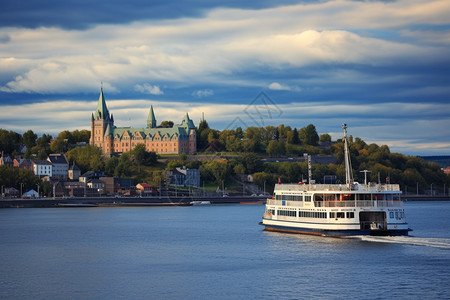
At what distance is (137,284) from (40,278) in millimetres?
8238

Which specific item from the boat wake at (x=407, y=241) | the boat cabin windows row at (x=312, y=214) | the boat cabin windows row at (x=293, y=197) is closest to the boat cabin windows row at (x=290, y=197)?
the boat cabin windows row at (x=293, y=197)

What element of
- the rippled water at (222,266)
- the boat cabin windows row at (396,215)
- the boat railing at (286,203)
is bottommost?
the rippled water at (222,266)

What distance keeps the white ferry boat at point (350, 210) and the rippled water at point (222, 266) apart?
52.2 inches

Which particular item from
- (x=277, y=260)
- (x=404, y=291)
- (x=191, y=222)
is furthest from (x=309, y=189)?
(x=191, y=222)

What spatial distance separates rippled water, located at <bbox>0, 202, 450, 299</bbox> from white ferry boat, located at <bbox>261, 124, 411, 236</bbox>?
1.33 metres

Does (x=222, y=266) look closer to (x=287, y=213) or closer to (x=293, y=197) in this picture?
(x=293, y=197)

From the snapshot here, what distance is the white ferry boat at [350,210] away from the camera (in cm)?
7419

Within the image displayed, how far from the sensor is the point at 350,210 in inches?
2936

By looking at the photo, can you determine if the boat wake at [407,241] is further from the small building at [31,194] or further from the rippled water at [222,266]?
the small building at [31,194]

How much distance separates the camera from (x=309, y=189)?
81.4 metres

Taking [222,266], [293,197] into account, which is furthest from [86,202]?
[222,266]

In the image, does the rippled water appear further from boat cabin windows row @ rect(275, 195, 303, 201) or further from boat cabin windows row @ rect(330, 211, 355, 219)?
boat cabin windows row @ rect(275, 195, 303, 201)

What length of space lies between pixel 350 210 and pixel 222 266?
676 inches

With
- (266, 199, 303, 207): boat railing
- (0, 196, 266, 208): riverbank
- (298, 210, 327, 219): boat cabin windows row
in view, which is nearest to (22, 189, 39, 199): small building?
(0, 196, 266, 208): riverbank
